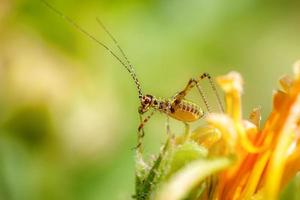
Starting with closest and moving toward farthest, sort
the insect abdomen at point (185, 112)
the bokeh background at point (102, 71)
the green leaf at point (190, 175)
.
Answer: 1. the green leaf at point (190, 175)
2. the insect abdomen at point (185, 112)
3. the bokeh background at point (102, 71)

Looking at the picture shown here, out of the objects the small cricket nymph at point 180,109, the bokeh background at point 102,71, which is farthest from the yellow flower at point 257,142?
the small cricket nymph at point 180,109

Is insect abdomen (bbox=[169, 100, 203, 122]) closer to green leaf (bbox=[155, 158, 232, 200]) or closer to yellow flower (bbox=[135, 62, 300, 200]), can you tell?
yellow flower (bbox=[135, 62, 300, 200])

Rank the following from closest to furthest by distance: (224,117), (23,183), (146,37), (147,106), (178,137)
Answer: (224,117), (178,137), (147,106), (23,183), (146,37)

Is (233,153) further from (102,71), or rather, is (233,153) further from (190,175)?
(102,71)

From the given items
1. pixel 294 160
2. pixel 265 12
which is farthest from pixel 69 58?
pixel 294 160

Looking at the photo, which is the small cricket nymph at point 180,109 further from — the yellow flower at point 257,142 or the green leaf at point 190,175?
the green leaf at point 190,175

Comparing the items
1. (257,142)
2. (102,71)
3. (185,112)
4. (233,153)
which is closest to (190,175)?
(233,153)

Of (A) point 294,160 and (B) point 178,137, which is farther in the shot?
(B) point 178,137

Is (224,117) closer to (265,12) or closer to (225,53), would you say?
(225,53)
